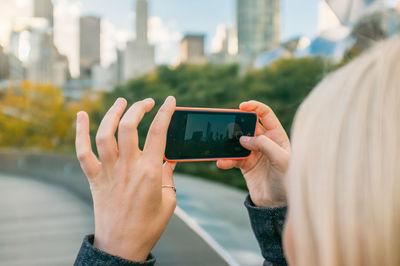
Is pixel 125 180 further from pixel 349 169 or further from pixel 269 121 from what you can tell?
pixel 269 121

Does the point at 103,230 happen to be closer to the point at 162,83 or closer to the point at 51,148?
the point at 162,83

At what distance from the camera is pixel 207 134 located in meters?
1.32

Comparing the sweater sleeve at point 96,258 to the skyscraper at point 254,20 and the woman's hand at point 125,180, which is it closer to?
the woman's hand at point 125,180

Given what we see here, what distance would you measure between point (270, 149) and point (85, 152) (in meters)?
0.59

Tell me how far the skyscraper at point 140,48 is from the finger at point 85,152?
7076cm

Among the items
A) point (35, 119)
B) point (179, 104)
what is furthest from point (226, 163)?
point (35, 119)

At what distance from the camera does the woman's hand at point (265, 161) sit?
4.10ft

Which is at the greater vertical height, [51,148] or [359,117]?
[359,117]

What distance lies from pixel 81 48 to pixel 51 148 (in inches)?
3707

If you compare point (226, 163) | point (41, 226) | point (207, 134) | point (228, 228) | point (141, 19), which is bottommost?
point (41, 226)

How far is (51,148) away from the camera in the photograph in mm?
34469

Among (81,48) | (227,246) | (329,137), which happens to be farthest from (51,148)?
(81,48)

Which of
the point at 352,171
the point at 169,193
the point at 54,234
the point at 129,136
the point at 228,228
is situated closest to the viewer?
the point at 352,171

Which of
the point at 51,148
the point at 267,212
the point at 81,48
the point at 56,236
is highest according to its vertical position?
the point at 81,48
